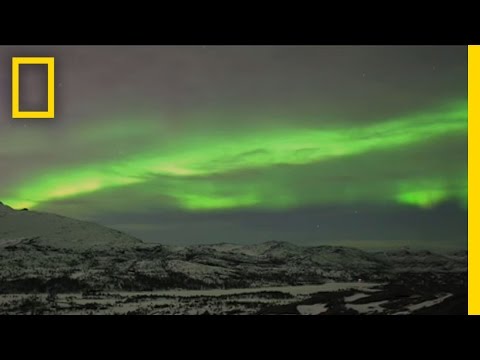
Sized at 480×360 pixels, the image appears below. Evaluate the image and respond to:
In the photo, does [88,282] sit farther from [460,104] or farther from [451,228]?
[460,104]

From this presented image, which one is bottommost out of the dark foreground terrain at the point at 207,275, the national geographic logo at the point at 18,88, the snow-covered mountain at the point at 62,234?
the dark foreground terrain at the point at 207,275

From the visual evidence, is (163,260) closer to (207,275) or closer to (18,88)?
(207,275)

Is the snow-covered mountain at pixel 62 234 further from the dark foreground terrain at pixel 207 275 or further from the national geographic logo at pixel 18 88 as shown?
the national geographic logo at pixel 18 88

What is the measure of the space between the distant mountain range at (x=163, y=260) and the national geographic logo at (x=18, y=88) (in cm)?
79

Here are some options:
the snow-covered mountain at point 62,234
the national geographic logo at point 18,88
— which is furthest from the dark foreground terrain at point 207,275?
the national geographic logo at point 18,88

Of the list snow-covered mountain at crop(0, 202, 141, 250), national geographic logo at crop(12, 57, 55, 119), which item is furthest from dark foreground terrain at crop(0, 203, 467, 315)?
national geographic logo at crop(12, 57, 55, 119)

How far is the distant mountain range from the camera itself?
19.4 feet

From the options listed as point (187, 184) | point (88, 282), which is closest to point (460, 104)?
point (187, 184)

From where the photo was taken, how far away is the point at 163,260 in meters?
6.01

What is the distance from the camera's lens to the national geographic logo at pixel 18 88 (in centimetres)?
583

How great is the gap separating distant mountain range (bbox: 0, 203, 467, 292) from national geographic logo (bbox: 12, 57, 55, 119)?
79 centimetres

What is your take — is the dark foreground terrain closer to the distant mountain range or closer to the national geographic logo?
the distant mountain range
